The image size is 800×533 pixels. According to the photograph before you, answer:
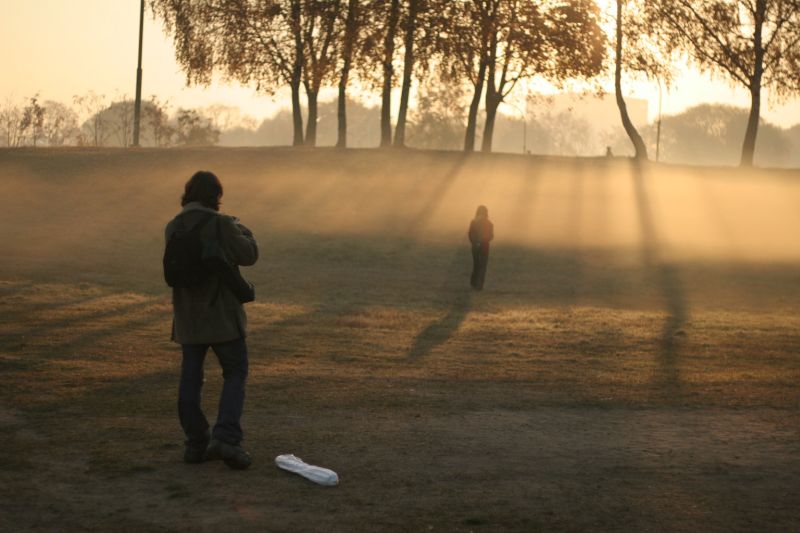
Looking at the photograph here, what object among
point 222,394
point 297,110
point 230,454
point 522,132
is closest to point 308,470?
point 230,454

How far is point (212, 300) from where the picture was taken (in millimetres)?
7328

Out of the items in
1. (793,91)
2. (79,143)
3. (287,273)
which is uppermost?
(793,91)

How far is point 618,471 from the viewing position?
730 centimetres

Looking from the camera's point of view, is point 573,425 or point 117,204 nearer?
point 573,425

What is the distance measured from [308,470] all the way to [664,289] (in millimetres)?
20926

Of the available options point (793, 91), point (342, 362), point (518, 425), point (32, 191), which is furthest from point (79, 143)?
point (518, 425)

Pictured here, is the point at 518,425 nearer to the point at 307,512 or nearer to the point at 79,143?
the point at 307,512

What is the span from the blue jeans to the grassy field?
263 millimetres

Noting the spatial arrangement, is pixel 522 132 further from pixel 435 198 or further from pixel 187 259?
pixel 187 259

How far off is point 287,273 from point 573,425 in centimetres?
1871

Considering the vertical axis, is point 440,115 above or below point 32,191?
above

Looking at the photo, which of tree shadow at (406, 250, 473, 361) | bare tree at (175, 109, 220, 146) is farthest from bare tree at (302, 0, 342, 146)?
tree shadow at (406, 250, 473, 361)

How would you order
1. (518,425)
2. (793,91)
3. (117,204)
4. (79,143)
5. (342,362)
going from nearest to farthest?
(518,425) → (342,362) → (117,204) → (793,91) → (79,143)

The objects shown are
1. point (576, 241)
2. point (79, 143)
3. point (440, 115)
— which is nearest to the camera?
point (576, 241)
